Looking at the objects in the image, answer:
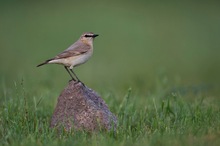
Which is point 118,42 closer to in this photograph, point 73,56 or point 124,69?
point 124,69

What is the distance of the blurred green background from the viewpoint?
16.1 metres

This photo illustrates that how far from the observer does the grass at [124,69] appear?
8.41 meters

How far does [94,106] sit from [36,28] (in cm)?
1736

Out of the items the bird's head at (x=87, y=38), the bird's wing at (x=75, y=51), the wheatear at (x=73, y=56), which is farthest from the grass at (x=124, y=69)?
the bird's head at (x=87, y=38)

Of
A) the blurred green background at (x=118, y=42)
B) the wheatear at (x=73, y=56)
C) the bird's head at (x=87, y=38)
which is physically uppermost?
the bird's head at (x=87, y=38)

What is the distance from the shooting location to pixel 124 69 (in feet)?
60.7

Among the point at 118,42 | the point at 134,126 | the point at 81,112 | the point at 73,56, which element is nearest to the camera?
the point at 81,112

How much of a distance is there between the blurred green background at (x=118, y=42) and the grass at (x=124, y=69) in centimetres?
3

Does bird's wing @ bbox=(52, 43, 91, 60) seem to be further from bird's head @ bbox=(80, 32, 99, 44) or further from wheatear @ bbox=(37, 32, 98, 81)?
bird's head @ bbox=(80, 32, 99, 44)

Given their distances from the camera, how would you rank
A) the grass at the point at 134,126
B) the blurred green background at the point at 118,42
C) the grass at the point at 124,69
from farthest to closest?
the blurred green background at the point at 118,42
the grass at the point at 124,69
the grass at the point at 134,126

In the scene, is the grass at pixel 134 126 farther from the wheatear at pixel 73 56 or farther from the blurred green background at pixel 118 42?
the blurred green background at pixel 118 42

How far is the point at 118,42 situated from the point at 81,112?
14842 mm

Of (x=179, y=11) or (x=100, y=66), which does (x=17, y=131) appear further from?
(x=179, y=11)

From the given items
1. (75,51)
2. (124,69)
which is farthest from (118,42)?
(75,51)
